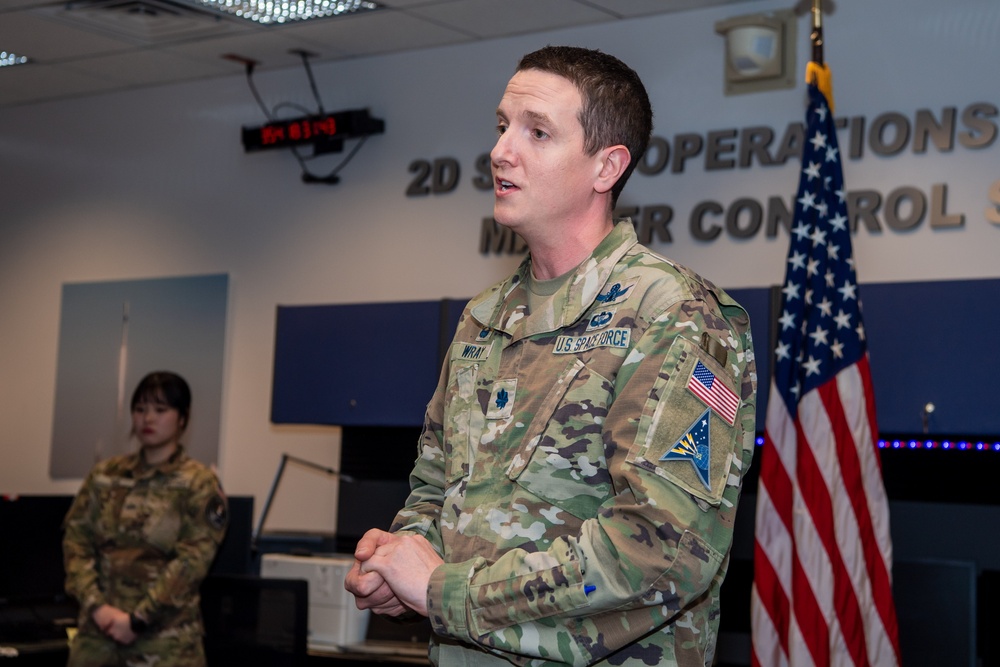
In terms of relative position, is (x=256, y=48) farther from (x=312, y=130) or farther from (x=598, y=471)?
(x=598, y=471)

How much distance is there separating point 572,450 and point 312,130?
4.03 m

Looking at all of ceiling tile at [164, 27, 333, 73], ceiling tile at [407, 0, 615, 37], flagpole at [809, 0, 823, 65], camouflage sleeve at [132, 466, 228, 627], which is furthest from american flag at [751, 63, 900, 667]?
ceiling tile at [164, 27, 333, 73]

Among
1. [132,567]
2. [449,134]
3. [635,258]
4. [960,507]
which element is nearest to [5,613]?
[132,567]

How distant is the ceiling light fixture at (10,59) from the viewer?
537cm

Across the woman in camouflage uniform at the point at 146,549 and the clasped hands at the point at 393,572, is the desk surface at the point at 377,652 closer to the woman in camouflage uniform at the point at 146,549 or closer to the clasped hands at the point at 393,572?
the woman in camouflage uniform at the point at 146,549

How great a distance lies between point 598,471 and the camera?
147cm

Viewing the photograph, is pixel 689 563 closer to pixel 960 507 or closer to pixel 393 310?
pixel 960 507

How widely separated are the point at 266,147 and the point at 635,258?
406 cm

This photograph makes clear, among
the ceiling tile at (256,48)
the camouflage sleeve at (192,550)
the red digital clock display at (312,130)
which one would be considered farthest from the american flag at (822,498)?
the ceiling tile at (256,48)

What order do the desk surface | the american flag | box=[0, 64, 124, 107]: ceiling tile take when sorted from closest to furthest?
the american flag → the desk surface → box=[0, 64, 124, 107]: ceiling tile

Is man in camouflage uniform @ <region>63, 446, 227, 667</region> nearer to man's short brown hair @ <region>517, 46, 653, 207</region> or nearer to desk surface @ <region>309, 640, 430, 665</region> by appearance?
desk surface @ <region>309, 640, 430, 665</region>

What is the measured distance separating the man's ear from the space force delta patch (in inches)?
8.6

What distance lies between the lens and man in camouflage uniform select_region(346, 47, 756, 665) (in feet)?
4.52

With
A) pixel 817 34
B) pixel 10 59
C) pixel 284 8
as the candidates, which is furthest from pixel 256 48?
pixel 817 34
